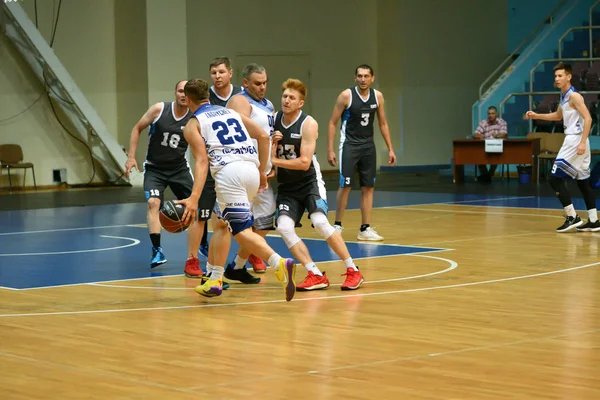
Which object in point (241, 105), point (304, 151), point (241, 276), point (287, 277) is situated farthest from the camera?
point (241, 276)

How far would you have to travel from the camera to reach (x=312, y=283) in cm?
898

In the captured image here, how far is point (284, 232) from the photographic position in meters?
→ 9.01

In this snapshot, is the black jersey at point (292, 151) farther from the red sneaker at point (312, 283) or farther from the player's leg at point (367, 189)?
the player's leg at point (367, 189)

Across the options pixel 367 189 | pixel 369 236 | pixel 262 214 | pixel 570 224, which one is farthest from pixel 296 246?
pixel 570 224

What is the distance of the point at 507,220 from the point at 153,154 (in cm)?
596

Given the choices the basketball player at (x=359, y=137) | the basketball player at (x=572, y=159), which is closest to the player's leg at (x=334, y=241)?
the basketball player at (x=359, y=137)

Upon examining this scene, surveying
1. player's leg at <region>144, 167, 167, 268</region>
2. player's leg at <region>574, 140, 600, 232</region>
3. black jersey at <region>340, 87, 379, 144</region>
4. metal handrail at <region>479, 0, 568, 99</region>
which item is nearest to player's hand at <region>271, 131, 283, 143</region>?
player's leg at <region>144, 167, 167, 268</region>

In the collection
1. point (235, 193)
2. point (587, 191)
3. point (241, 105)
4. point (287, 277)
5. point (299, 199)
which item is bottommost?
point (287, 277)

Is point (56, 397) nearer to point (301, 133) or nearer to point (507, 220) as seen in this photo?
point (301, 133)

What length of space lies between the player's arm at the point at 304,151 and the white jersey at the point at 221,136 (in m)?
0.61

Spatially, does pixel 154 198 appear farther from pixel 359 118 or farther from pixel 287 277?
pixel 359 118

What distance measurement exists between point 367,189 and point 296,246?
13.8 feet

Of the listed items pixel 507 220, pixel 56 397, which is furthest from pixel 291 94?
pixel 507 220

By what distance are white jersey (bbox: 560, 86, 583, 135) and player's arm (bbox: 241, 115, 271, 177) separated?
5.90 metres
